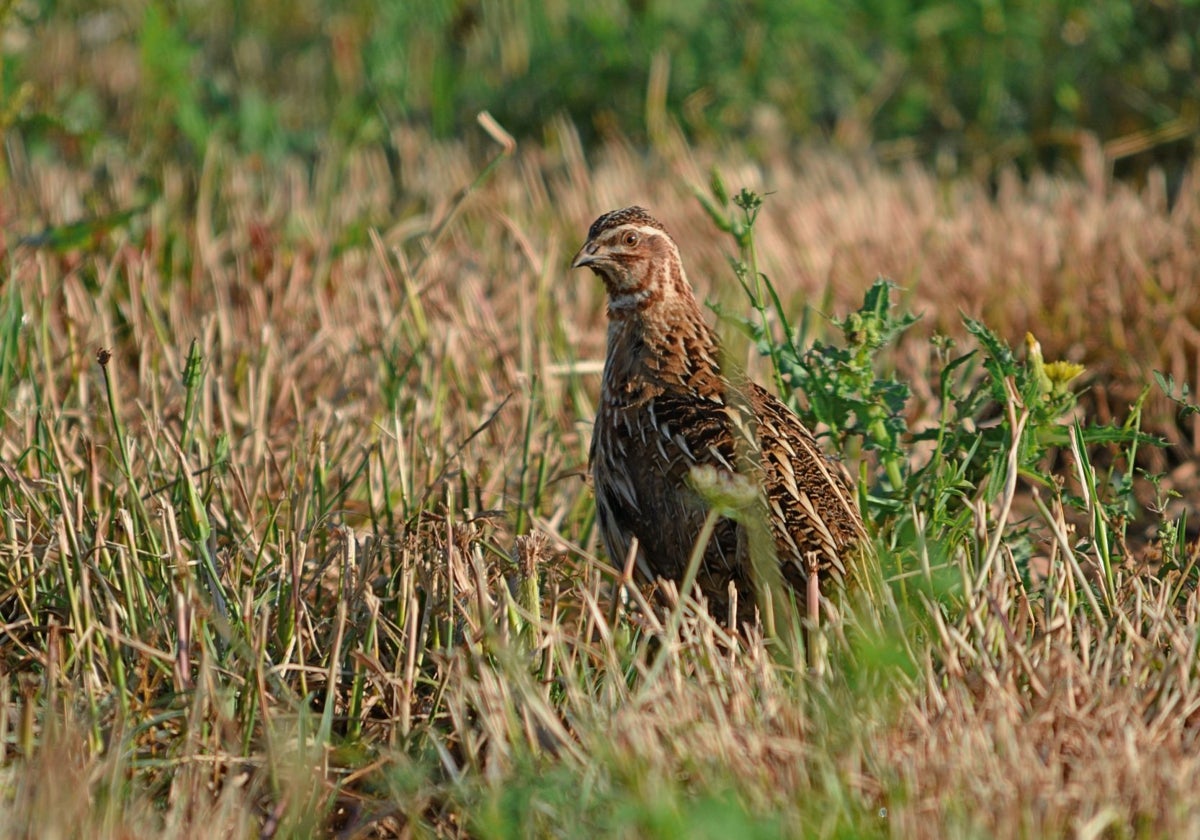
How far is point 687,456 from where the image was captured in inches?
152

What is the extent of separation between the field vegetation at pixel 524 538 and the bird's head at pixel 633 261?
187 millimetres

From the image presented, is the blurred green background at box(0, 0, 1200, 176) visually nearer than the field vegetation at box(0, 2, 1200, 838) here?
No

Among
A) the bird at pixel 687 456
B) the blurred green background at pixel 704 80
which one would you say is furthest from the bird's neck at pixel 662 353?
the blurred green background at pixel 704 80

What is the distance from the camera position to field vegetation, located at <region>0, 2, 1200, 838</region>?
2.85 m

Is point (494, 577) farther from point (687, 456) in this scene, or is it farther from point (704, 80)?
point (704, 80)

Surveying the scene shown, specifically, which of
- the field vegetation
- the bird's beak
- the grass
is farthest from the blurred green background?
the bird's beak

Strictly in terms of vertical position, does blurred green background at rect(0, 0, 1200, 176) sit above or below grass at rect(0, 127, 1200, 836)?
above

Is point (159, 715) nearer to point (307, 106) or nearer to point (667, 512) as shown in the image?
point (667, 512)

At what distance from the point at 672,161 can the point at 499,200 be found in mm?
849

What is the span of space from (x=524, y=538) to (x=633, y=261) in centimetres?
108

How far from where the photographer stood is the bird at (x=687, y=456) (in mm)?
3705

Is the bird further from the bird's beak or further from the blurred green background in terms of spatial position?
the blurred green background

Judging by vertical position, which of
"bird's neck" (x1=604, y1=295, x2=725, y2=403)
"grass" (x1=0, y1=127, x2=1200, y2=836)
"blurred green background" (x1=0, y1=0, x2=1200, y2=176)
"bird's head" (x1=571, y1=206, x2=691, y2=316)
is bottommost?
"grass" (x1=0, y1=127, x2=1200, y2=836)

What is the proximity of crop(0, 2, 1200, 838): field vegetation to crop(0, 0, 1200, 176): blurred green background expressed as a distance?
0.82 metres
